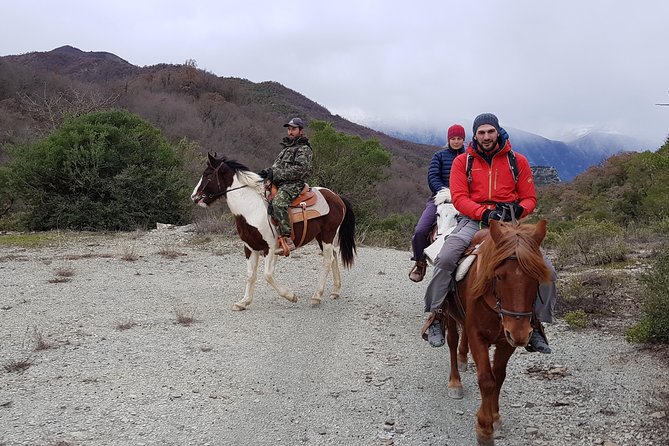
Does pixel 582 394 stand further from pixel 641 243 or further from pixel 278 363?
pixel 641 243

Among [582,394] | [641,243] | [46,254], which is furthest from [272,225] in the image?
[641,243]

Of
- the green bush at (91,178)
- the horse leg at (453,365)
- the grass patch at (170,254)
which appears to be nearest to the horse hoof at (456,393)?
the horse leg at (453,365)

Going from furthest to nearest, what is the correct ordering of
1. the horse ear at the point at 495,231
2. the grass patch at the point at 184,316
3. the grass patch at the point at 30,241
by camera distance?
the grass patch at the point at 30,241 < the grass patch at the point at 184,316 < the horse ear at the point at 495,231

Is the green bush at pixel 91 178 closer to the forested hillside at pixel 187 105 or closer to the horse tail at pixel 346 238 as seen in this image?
the forested hillside at pixel 187 105

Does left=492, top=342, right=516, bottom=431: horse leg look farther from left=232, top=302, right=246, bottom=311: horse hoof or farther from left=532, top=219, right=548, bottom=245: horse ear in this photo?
left=232, top=302, right=246, bottom=311: horse hoof

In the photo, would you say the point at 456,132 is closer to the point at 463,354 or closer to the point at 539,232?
the point at 463,354

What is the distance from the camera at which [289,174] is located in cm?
705

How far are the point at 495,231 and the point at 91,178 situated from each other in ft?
47.2

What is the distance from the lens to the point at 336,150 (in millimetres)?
22594

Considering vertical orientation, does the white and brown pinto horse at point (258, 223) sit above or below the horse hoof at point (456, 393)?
above

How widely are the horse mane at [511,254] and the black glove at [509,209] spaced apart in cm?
62

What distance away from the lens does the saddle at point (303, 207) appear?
23.4 feet

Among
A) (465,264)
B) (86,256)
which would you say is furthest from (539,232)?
(86,256)

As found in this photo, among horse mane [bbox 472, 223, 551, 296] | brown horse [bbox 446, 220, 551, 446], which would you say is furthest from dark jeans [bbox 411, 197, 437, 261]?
horse mane [bbox 472, 223, 551, 296]
